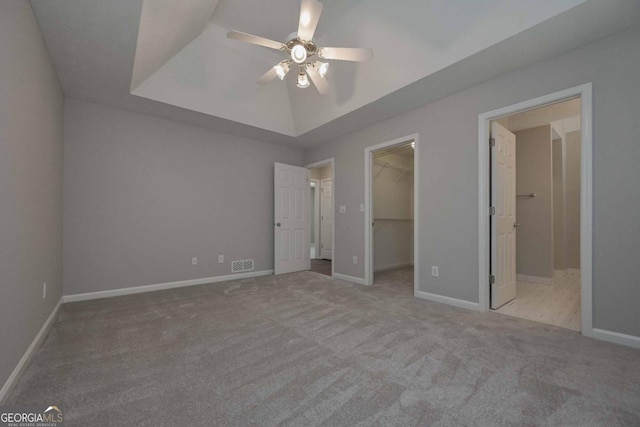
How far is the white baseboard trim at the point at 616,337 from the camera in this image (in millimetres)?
2029

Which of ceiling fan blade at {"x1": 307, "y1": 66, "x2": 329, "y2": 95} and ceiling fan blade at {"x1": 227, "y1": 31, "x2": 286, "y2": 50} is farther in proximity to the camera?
ceiling fan blade at {"x1": 307, "y1": 66, "x2": 329, "y2": 95}

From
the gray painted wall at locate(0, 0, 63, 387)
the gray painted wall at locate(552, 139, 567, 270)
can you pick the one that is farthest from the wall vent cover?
the gray painted wall at locate(552, 139, 567, 270)

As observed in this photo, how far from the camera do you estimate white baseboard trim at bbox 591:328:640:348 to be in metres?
2.03

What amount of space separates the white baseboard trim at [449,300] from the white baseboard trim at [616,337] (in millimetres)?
881

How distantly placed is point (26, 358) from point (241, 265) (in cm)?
287

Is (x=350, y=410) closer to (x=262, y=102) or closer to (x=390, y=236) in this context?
(x=262, y=102)

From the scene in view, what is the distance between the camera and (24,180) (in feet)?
A: 6.00

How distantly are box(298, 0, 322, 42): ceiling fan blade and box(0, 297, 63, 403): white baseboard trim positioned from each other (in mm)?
3019

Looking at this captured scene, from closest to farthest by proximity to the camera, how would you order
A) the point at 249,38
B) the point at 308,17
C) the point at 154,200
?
the point at 308,17
the point at 249,38
the point at 154,200

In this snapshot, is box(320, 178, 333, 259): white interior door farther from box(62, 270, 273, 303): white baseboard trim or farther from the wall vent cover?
the wall vent cover

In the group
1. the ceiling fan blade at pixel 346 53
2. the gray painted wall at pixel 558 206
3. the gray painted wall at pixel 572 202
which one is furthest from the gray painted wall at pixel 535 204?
the ceiling fan blade at pixel 346 53

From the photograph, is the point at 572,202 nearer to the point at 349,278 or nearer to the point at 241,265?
the point at 349,278

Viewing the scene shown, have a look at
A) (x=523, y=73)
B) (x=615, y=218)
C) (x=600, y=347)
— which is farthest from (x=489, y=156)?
(x=600, y=347)

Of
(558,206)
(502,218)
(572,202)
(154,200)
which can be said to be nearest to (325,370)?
(502,218)
